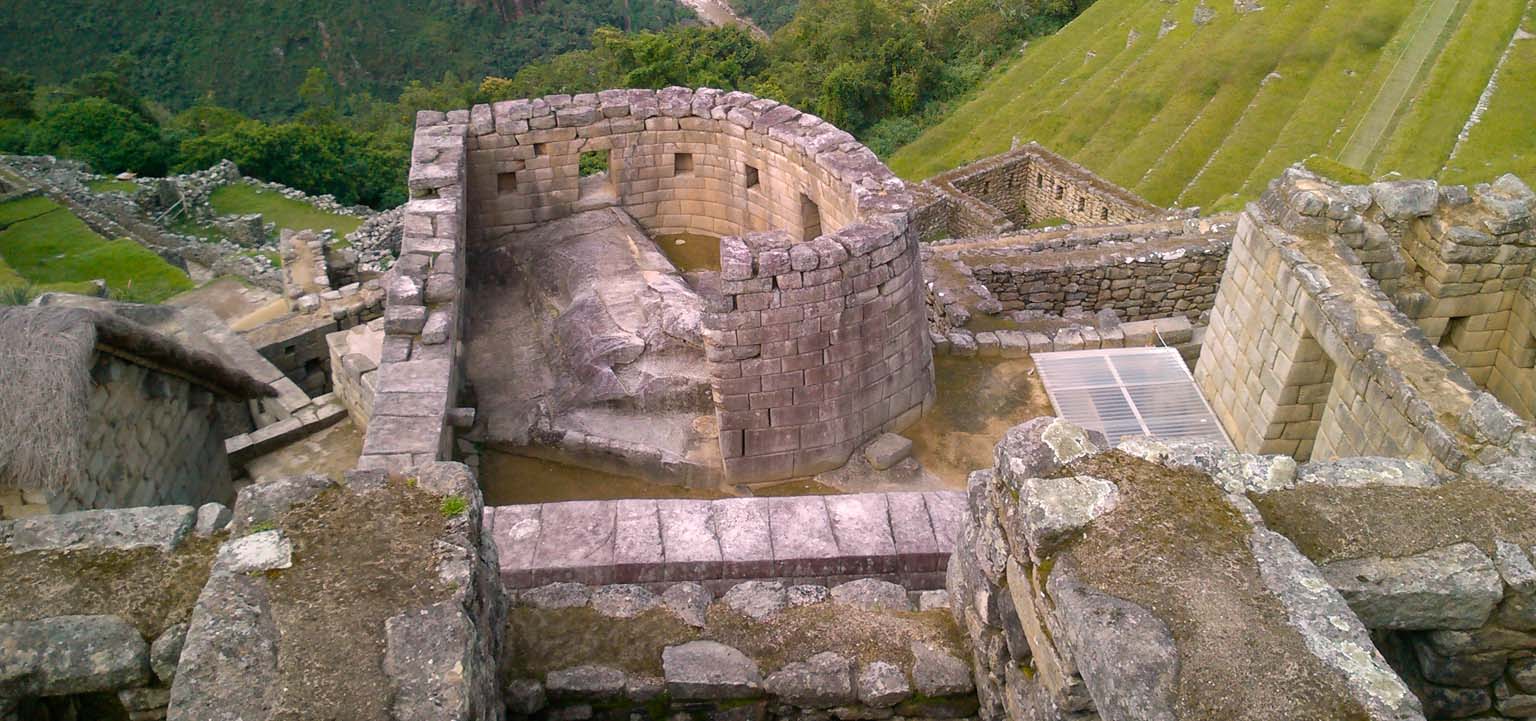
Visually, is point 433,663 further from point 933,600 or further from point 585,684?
point 933,600

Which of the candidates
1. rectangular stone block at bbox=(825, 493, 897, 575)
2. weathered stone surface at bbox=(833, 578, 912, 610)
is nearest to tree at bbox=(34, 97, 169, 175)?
rectangular stone block at bbox=(825, 493, 897, 575)

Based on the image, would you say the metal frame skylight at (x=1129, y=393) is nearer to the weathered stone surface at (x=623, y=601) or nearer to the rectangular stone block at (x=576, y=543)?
the rectangular stone block at (x=576, y=543)

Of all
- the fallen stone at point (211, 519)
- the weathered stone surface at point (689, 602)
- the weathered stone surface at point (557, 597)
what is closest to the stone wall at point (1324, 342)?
the weathered stone surface at point (689, 602)

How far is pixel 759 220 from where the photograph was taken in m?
13.7

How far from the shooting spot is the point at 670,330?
11367 mm

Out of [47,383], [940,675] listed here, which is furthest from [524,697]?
[47,383]

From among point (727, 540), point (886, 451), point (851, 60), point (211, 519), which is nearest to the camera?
point (211, 519)

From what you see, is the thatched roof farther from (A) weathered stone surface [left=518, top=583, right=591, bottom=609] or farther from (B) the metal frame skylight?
(B) the metal frame skylight

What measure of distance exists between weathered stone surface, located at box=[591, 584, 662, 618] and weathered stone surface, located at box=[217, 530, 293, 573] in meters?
2.03

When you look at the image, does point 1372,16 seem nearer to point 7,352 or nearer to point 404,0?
point 7,352

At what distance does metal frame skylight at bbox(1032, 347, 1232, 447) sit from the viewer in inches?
425

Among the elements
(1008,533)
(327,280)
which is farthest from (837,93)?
(1008,533)

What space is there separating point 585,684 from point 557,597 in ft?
2.80

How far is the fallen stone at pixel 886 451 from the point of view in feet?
34.2
